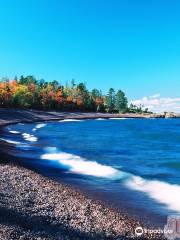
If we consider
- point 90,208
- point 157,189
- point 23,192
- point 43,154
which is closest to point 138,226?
point 90,208

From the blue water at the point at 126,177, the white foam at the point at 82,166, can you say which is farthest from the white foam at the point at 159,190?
the white foam at the point at 82,166

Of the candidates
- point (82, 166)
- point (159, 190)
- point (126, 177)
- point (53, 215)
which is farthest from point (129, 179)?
point (53, 215)

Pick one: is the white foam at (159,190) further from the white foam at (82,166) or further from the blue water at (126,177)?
the white foam at (82,166)

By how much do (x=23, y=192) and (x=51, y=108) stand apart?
159 m

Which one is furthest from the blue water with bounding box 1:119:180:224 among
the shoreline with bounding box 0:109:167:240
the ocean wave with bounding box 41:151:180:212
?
the shoreline with bounding box 0:109:167:240

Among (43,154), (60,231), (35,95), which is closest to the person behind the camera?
(60,231)

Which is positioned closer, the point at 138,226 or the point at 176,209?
the point at 138,226

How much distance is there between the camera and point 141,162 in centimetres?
3819

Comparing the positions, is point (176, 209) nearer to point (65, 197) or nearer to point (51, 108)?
point (65, 197)

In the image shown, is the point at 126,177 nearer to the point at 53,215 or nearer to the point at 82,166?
the point at 82,166

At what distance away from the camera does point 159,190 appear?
79.9 ft

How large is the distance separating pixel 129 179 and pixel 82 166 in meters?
6.70

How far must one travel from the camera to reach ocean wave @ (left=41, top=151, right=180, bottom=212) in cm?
2202

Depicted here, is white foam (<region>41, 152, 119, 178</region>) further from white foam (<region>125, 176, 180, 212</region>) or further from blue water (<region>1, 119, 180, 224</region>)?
white foam (<region>125, 176, 180, 212</region>)
